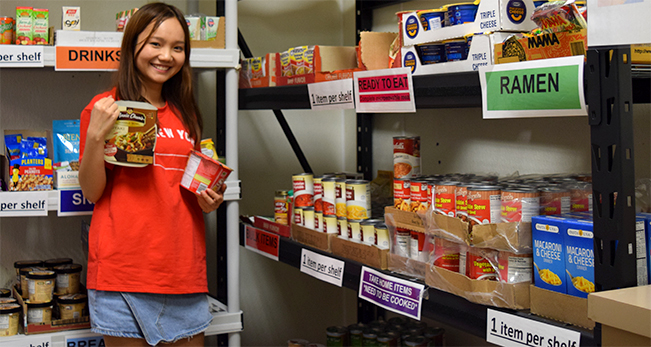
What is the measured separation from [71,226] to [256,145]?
94 centimetres

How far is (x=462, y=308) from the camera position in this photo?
143cm

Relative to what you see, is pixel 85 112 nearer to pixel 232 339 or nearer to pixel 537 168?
pixel 232 339

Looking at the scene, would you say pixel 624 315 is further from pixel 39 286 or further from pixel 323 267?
pixel 39 286

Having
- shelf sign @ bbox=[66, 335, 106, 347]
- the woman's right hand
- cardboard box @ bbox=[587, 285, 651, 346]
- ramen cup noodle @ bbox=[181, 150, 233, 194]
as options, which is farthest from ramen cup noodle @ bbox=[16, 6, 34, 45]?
cardboard box @ bbox=[587, 285, 651, 346]

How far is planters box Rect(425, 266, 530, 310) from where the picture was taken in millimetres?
1312

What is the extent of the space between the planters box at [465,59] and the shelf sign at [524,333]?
600mm

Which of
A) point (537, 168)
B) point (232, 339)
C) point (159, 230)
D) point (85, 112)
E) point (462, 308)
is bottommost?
point (232, 339)

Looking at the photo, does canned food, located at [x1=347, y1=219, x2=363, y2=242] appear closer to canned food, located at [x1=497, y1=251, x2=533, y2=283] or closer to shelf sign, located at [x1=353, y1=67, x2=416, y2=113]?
shelf sign, located at [x1=353, y1=67, x2=416, y2=113]

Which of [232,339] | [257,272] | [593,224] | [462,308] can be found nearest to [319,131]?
[257,272]

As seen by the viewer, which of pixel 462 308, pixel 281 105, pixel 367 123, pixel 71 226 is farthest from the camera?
pixel 367 123

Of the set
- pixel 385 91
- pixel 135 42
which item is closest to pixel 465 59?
pixel 385 91

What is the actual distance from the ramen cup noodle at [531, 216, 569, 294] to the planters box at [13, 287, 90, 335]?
1.62 meters

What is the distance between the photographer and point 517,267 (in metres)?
1.32

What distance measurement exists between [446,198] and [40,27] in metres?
1.53
